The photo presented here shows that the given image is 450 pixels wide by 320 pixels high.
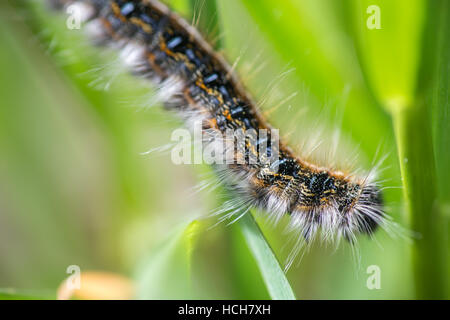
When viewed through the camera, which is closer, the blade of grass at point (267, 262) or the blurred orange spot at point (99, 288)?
the blade of grass at point (267, 262)

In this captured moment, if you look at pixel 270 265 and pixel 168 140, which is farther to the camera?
pixel 168 140

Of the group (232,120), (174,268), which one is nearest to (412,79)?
(232,120)

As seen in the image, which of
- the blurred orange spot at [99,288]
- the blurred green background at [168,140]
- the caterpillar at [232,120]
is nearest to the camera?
the blurred green background at [168,140]

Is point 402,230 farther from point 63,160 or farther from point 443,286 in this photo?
point 63,160

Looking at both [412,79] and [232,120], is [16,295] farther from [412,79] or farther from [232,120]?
[412,79]

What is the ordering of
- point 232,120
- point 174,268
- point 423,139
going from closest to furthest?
point 423,139 → point 174,268 → point 232,120

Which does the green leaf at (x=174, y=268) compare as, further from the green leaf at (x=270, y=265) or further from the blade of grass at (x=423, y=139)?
the blade of grass at (x=423, y=139)

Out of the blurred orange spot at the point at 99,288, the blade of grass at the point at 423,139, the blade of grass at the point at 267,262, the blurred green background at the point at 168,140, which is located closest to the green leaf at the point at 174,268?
the blurred green background at the point at 168,140

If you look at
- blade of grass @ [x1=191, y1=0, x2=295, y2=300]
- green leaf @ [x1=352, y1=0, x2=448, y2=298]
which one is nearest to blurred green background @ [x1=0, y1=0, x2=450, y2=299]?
green leaf @ [x1=352, y1=0, x2=448, y2=298]
